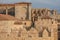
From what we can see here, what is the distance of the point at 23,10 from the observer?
3353 cm

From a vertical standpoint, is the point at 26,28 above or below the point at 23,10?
below

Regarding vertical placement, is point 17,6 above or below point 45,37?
above

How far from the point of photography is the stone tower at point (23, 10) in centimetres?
3301

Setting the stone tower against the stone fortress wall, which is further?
the stone tower

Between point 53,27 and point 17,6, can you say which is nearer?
point 53,27

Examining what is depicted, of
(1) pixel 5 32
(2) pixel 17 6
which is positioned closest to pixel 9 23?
(1) pixel 5 32

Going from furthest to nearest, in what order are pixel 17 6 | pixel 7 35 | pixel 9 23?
1. pixel 17 6
2. pixel 9 23
3. pixel 7 35

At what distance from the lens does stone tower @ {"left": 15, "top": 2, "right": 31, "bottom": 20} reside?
33.0 m

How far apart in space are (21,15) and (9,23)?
418 inches

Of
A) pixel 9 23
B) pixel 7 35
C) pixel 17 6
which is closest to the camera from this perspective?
pixel 7 35

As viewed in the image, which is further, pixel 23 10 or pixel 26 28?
pixel 23 10

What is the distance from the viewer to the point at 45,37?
2086 centimetres

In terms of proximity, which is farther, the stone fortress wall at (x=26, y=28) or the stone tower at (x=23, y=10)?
the stone tower at (x=23, y=10)

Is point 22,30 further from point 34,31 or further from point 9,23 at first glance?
point 9,23
